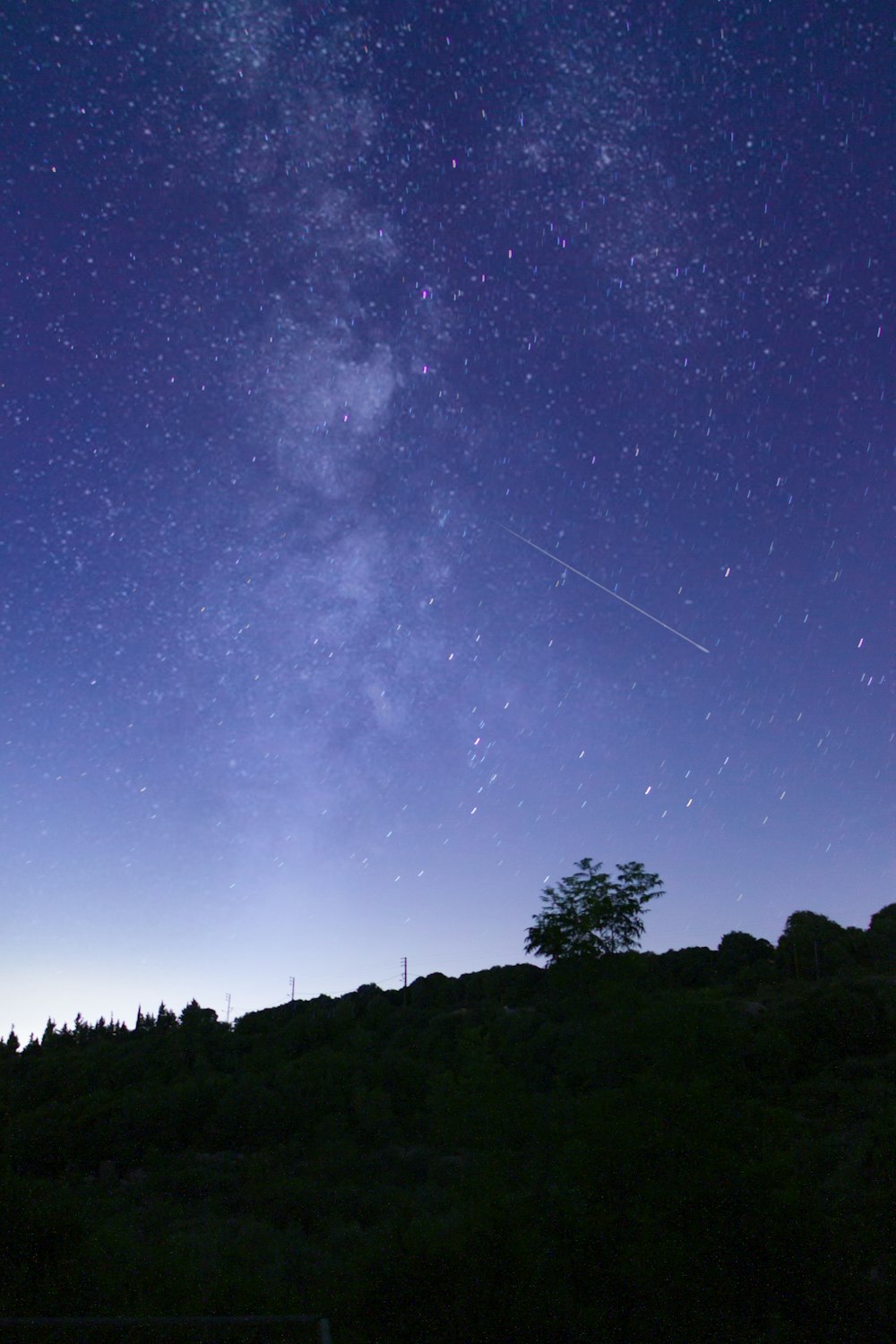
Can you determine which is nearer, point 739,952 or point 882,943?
point 882,943

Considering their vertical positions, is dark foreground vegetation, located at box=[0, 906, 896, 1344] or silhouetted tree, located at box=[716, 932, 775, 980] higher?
silhouetted tree, located at box=[716, 932, 775, 980]

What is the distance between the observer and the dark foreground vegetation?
10.9 meters

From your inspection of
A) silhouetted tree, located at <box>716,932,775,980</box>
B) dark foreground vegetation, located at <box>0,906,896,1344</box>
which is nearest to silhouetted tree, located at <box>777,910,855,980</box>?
silhouetted tree, located at <box>716,932,775,980</box>

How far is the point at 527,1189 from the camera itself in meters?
13.3

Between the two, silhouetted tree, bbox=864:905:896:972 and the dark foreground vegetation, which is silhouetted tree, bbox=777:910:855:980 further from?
the dark foreground vegetation

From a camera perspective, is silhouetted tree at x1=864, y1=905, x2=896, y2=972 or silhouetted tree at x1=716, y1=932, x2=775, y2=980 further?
silhouetted tree at x1=716, y1=932, x2=775, y2=980

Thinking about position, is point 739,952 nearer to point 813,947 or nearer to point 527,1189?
point 813,947

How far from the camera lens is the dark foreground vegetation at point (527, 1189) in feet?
35.9

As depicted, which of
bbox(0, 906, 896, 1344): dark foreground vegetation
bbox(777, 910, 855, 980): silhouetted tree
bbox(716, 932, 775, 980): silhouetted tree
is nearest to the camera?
bbox(0, 906, 896, 1344): dark foreground vegetation

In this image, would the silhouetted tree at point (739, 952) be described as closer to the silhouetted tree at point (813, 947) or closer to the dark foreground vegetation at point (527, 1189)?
the silhouetted tree at point (813, 947)

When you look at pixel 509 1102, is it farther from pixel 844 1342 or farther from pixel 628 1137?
pixel 844 1342

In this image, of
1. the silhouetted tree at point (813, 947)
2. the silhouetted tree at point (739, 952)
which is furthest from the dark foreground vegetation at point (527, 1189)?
the silhouetted tree at point (739, 952)

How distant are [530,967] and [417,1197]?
37504 mm

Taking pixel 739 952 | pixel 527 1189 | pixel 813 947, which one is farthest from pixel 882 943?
pixel 527 1189
